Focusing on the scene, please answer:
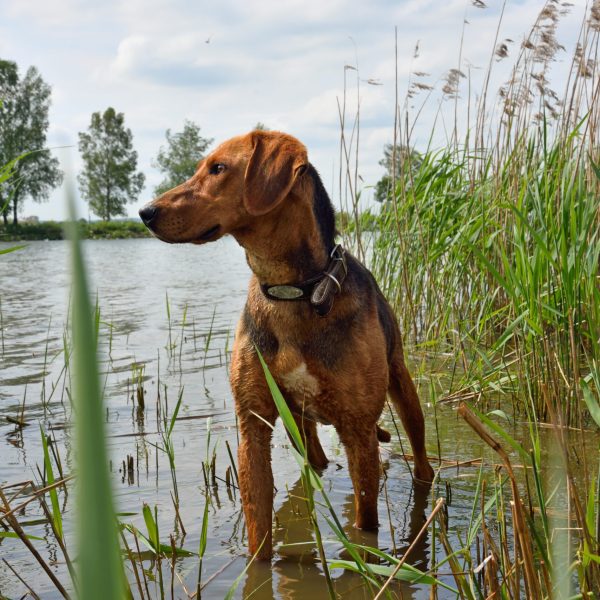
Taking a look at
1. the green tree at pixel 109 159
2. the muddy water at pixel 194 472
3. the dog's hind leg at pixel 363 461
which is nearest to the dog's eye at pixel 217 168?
the muddy water at pixel 194 472

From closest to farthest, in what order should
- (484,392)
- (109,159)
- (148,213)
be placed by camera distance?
(148,213), (484,392), (109,159)

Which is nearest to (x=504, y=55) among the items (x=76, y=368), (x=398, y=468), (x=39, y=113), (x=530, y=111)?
(x=530, y=111)

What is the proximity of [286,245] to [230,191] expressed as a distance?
32 centimetres

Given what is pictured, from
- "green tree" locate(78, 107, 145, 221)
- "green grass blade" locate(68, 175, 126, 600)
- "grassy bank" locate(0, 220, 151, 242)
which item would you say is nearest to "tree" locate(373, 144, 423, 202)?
"green grass blade" locate(68, 175, 126, 600)

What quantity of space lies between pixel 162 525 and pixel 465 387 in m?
2.54

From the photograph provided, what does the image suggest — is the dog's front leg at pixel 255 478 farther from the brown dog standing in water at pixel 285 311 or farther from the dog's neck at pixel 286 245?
the dog's neck at pixel 286 245

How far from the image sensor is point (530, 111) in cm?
613

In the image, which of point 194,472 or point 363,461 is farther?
point 194,472

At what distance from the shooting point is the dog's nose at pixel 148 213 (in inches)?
116

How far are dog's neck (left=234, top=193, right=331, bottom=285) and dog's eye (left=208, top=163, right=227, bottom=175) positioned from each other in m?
0.28

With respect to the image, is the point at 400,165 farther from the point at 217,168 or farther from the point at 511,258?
the point at 217,168

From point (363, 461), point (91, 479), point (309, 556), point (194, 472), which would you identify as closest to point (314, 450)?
point (194, 472)

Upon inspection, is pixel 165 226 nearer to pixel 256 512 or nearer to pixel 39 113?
pixel 256 512

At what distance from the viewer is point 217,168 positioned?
3.20 m
